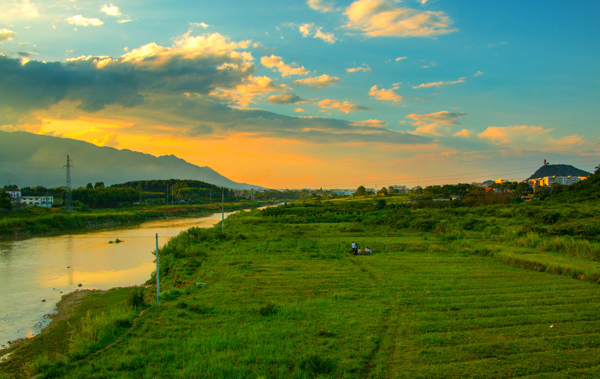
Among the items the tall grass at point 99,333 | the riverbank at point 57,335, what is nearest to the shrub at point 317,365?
the tall grass at point 99,333

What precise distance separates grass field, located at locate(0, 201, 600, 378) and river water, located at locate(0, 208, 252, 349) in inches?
82.8

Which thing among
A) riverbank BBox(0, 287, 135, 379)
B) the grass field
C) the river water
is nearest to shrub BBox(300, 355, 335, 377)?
the grass field

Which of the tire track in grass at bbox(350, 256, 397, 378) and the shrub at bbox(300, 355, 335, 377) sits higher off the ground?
the shrub at bbox(300, 355, 335, 377)

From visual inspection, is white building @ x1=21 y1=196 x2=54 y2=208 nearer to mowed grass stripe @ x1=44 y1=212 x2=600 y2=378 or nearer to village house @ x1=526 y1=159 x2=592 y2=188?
mowed grass stripe @ x1=44 y1=212 x2=600 y2=378

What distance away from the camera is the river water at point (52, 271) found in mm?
12991

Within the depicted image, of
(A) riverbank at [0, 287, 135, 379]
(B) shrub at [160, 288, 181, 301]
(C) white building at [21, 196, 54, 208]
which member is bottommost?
(A) riverbank at [0, 287, 135, 379]

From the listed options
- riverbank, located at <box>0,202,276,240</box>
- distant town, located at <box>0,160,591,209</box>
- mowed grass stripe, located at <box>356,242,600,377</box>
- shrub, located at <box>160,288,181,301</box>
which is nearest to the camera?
mowed grass stripe, located at <box>356,242,600,377</box>

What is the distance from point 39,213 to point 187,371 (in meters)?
48.3

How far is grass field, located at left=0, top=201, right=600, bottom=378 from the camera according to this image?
6538 millimetres

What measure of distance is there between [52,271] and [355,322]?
18997 mm

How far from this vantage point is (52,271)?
20.0 meters

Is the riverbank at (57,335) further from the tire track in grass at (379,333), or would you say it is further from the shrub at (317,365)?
the tire track in grass at (379,333)

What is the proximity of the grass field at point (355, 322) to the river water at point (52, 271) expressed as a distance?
210cm

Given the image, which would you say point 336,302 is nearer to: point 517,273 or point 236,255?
point 517,273
